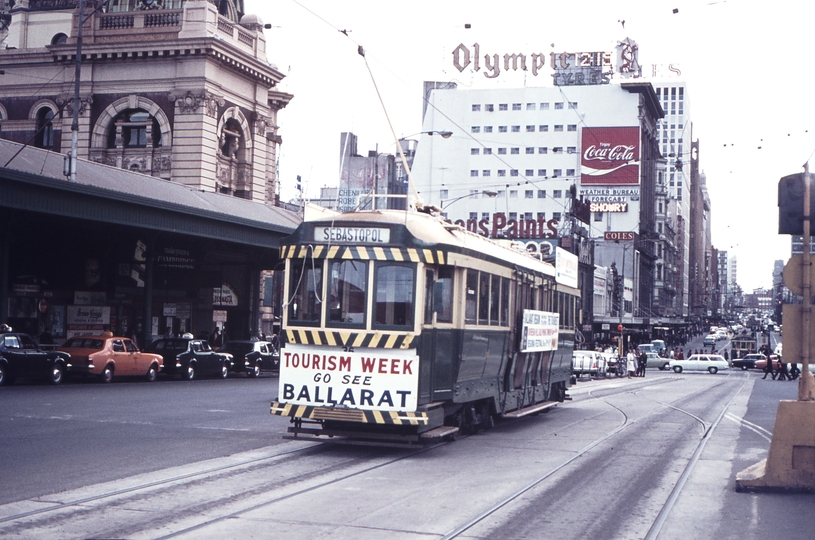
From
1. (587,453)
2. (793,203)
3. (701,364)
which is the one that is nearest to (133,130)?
(587,453)

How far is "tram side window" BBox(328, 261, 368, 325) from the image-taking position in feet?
43.0

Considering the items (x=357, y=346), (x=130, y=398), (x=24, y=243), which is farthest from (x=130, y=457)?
(x=24, y=243)

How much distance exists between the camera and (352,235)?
13.3 meters

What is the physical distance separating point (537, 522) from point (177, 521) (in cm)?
328

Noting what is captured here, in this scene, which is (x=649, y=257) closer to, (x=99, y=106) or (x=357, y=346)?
(x=99, y=106)

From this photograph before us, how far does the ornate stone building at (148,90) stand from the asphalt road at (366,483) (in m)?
30.5

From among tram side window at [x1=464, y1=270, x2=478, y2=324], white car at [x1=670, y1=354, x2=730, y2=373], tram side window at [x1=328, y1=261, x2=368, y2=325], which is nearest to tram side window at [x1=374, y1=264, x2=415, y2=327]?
tram side window at [x1=328, y1=261, x2=368, y2=325]

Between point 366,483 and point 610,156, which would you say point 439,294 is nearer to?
point 366,483

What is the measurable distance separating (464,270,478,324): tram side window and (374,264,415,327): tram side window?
156 cm

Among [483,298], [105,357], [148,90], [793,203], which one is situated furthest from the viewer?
[148,90]

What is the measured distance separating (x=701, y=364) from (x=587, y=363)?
1987 cm

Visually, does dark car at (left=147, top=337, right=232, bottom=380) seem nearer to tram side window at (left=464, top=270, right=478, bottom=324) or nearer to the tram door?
tram side window at (left=464, top=270, right=478, bottom=324)

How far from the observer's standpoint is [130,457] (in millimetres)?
12414

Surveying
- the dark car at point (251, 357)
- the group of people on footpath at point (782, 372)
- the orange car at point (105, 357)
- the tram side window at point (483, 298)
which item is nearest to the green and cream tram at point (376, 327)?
the tram side window at point (483, 298)
